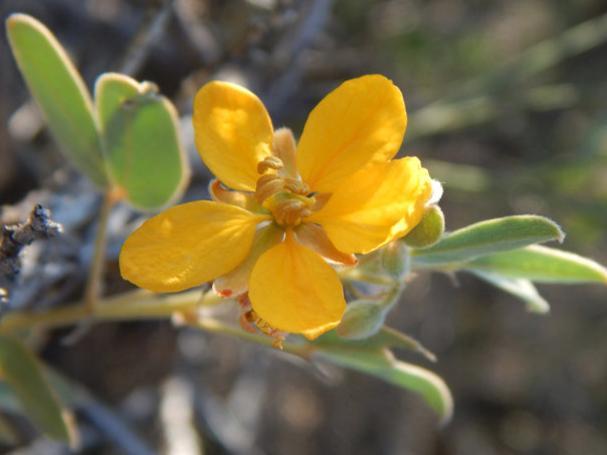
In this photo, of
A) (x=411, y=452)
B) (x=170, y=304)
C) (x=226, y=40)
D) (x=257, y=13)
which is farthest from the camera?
(x=411, y=452)

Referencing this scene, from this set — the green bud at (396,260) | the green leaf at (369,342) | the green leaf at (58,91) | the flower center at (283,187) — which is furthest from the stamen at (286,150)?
the green leaf at (58,91)

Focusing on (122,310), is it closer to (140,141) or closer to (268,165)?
(140,141)

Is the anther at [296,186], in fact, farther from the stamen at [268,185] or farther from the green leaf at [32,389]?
the green leaf at [32,389]

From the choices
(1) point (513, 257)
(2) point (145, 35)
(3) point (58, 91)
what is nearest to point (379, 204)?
(1) point (513, 257)

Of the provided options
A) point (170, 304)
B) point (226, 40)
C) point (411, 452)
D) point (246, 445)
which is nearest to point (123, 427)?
point (246, 445)

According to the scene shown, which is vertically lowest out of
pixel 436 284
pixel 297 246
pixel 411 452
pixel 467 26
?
pixel 411 452

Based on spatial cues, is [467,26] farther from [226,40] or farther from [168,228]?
[168,228]
